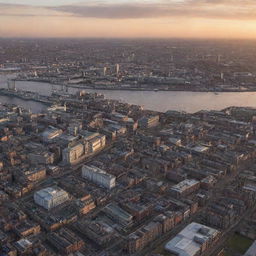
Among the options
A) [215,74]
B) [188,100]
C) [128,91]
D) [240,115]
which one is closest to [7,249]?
[240,115]

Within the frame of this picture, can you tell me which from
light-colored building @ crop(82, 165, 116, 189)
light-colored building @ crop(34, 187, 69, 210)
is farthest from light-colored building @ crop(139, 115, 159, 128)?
light-colored building @ crop(34, 187, 69, 210)

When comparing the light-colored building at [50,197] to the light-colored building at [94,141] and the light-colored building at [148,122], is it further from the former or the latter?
the light-colored building at [148,122]

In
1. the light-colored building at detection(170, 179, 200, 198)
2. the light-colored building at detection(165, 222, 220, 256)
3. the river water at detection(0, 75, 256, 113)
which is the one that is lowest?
the light-colored building at detection(165, 222, 220, 256)

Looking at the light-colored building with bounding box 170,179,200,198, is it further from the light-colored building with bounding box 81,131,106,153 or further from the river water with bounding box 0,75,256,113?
the river water with bounding box 0,75,256,113

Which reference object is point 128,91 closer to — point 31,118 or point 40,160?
point 31,118

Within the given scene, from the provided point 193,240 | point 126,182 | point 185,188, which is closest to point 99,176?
point 126,182

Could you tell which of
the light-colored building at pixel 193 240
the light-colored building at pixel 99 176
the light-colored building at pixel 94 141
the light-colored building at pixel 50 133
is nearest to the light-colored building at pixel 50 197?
the light-colored building at pixel 99 176
